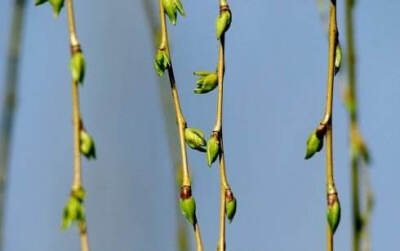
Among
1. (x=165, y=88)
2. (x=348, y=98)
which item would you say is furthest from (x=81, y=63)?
(x=165, y=88)

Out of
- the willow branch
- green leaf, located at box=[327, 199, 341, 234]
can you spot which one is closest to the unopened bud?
green leaf, located at box=[327, 199, 341, 234]

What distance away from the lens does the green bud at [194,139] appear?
795 millimetres

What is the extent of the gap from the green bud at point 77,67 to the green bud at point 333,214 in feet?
0.68

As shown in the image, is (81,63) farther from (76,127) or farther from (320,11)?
(320,11)

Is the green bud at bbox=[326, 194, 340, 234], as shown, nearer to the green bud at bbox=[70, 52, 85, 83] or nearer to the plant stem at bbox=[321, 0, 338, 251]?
the plant stem at bbox=[321, 0, 338, 251]

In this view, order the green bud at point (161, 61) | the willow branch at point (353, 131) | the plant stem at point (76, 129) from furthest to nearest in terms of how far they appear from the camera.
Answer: the willow branch at point (353, 131) < the green bud at point (161, 61) < the plant stem at point (76, 129)

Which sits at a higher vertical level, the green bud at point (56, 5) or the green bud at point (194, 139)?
the green bud at point (56, 5)

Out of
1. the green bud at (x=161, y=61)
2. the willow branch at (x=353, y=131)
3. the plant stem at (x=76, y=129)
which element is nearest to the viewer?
the plant stem at (x=76, y=129)

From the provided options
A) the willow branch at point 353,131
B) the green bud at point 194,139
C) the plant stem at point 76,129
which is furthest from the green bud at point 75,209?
the willow branch at point 353,131

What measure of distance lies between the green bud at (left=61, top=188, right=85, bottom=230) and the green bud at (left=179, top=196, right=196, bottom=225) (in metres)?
Answer: 0.08

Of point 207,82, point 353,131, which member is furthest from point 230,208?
point 353,131

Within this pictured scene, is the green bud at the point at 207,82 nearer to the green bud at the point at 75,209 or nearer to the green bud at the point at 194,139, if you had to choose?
the green bud at the point at 194,139

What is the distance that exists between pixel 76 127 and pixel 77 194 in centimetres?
5

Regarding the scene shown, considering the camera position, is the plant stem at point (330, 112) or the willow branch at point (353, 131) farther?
the willow branch at point (353, 131)
